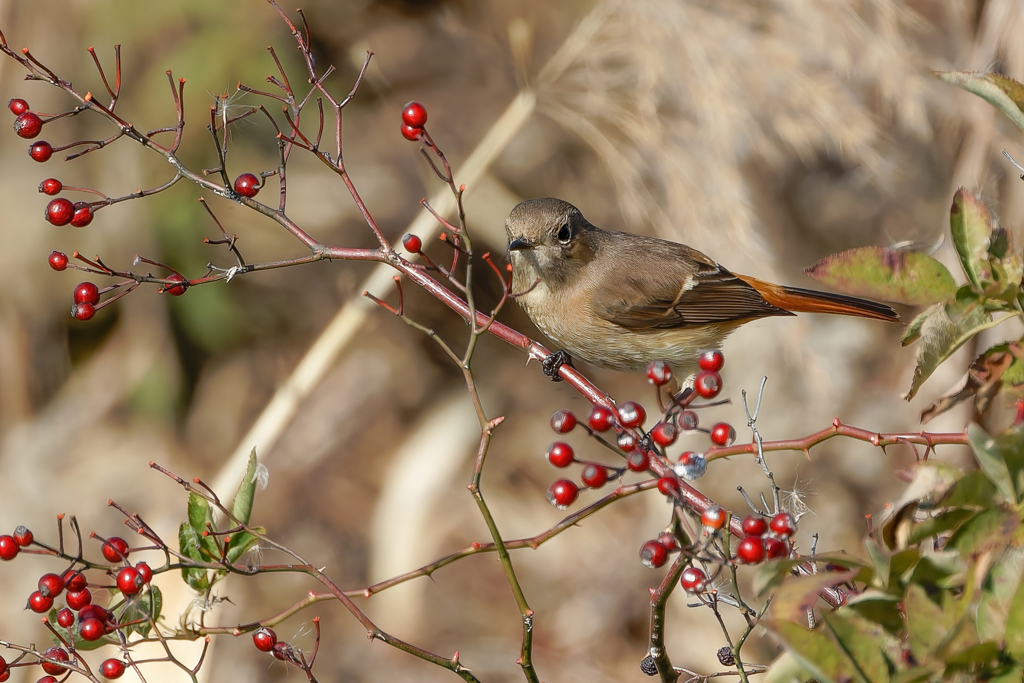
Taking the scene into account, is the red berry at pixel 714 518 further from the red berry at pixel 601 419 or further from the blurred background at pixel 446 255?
the blurred background at pixel 446 255

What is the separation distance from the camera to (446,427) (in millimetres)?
4949

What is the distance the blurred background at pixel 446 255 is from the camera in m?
3.98

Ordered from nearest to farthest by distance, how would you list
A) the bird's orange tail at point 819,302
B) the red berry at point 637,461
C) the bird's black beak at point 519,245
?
the red berry at point 637,461
the bird's black beak at point 519,245
the bird's orange tail at point 819,302

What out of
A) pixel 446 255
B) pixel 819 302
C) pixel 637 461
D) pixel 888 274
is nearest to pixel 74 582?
pixel 637 461

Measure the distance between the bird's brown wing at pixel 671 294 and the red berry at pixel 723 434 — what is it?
1.79 m

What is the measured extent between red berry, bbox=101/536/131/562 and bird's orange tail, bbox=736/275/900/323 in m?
2.46

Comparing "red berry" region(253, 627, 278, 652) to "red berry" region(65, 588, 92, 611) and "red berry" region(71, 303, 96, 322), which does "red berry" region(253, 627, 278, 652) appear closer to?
"red berry" region(65, 588, 92, 611)

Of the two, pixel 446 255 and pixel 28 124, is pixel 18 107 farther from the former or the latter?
pixel 446 255

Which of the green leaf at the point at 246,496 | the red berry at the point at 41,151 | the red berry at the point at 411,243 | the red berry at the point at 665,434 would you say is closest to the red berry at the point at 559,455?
the red berry at the point at 665,434

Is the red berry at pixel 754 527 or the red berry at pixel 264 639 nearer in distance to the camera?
the red berry at pixel 754 527

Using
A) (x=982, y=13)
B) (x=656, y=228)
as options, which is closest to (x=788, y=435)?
(x=656, y=228)

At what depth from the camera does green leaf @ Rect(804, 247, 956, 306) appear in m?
1.20

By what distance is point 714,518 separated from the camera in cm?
114

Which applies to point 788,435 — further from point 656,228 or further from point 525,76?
point 525,76
